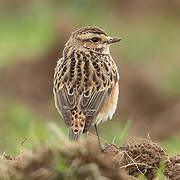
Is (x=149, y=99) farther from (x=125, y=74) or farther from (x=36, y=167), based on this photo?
(x=36, y=167)

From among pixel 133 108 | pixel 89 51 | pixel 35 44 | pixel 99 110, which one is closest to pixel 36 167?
pixel 99 110

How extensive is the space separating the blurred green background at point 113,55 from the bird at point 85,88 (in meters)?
1.67

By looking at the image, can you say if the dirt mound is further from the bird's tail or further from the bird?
the bird

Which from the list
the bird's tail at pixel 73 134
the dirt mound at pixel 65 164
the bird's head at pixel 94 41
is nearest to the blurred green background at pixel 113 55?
the bird's head at pixel 94 41

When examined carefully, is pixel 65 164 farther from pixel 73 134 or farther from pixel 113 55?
pixel 113 55

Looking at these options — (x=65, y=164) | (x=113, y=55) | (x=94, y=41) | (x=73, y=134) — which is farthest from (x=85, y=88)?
(x=113, y=55)

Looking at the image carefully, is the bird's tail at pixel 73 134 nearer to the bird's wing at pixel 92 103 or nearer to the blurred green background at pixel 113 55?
the bird's wing at pixel 92 103

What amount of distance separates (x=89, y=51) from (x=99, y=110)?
1.58 m

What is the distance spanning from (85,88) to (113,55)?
11887mm

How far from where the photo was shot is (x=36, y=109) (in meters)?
19.0

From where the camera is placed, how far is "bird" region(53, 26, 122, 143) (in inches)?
378

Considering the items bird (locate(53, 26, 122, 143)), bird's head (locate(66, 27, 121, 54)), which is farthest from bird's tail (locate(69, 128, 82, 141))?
bird's head (locate(66, 27, 121, 54))

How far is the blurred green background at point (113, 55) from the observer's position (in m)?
16.9

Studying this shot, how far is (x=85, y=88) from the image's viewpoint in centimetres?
1010
